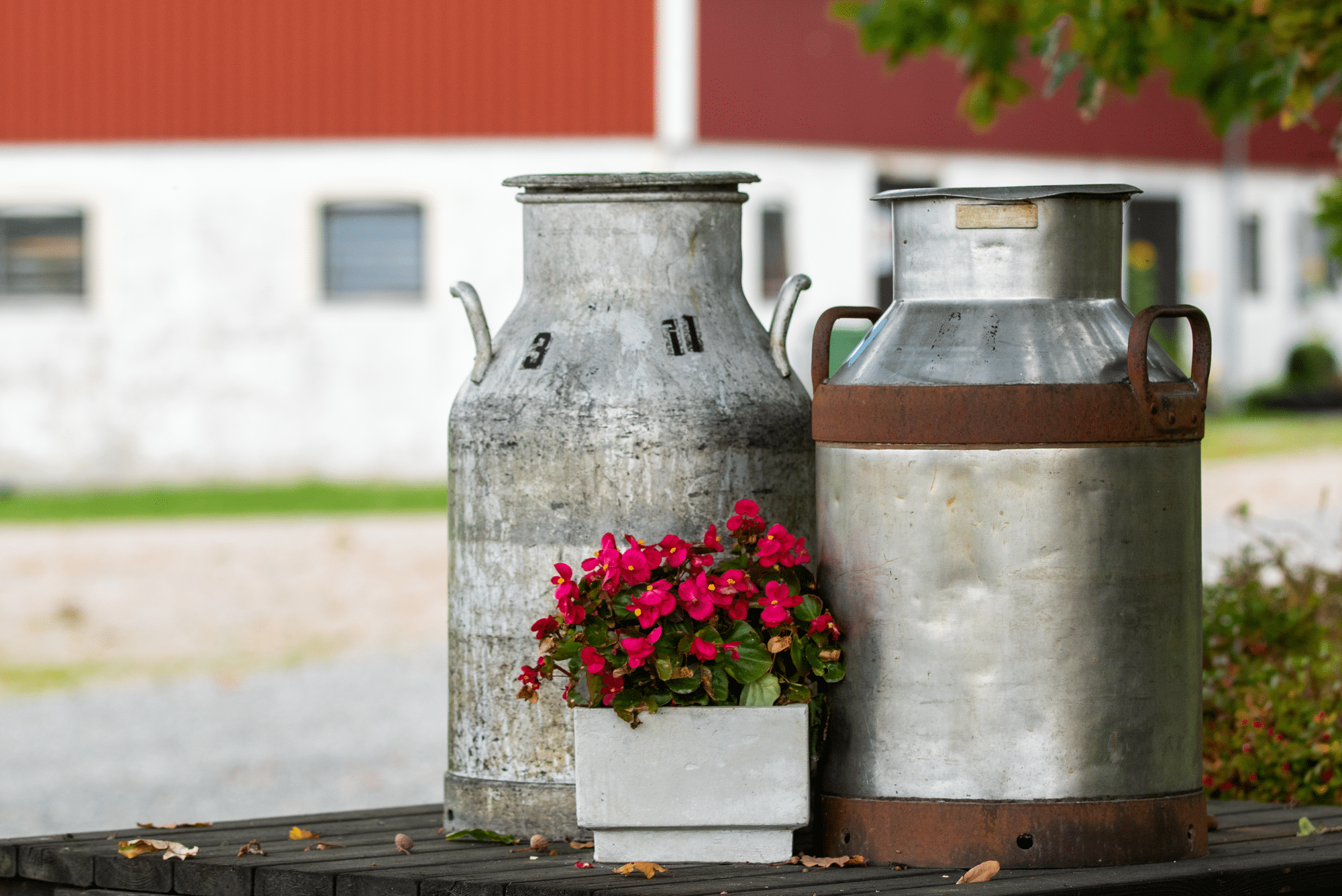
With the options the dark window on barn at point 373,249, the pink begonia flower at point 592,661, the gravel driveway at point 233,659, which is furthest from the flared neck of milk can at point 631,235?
the dark window on barn at point 373,249

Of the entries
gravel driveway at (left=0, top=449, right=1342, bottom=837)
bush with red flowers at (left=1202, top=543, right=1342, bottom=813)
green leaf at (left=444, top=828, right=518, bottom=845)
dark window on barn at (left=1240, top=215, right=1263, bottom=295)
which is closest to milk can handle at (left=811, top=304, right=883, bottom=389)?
green leaf at (left=444, top=828, right=518, bottom=845)

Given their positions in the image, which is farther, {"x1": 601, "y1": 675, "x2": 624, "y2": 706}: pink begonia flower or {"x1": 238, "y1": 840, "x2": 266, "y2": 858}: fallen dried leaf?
{"x1": 238, "y1": 840, "x2": 266, "y2": 858}: fallen dried leaf

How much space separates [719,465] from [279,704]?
5275 mm

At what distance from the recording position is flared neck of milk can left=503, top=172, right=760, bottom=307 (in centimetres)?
410

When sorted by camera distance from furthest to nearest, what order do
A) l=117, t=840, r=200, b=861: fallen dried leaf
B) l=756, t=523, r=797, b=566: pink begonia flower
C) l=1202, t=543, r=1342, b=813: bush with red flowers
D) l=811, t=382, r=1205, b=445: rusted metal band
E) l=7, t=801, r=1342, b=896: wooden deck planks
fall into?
1. l=1202, t=543, r=1342, b=813: bush with red flowers
2. l=117, t=840, r=200, b=861: fallen dried leaf
3. l=756, t=523, r=797, b=566: pink begonia flower
4. l=811, t=382, r=1205, b=445: rusted metal band
5. l=7, t=801, r=1342, b=896: wooden deck planks

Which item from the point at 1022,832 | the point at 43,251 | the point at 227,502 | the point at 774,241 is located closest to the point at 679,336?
the point at 1022,832

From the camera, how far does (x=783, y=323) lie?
4133mm

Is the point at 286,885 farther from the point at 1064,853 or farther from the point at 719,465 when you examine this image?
the point at 1064,853

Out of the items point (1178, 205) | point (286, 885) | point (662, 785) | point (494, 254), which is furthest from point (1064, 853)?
point (1178, 205)

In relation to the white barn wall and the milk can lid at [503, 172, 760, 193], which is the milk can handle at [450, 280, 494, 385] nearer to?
the milk can lid at [503, 172, 760, 193]

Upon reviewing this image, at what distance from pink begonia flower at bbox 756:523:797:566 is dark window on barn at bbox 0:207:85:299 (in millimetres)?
16089

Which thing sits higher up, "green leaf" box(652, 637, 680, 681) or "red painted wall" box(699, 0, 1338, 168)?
"red painted wall" box(699, 0, 1338, 168)

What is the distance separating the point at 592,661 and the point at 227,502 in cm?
1318

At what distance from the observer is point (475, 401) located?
13.4 feet
